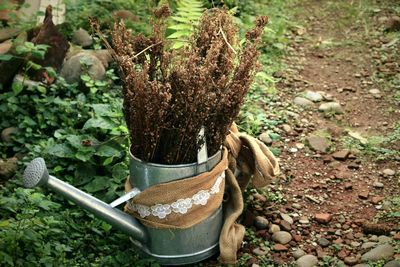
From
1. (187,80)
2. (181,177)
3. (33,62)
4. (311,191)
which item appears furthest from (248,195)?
(33,62)

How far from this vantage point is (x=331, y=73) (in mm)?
5137

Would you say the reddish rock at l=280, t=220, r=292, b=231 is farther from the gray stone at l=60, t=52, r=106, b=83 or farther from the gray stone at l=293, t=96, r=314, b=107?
the gray stone at l=60, t=52, r=106, b=83

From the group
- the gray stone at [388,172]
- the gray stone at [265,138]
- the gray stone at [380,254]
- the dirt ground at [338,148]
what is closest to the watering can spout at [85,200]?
the dirt ground at [338,148]

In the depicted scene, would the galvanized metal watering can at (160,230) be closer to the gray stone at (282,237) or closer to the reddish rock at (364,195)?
the gray stone at (282,237)

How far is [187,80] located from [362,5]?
423 centimetres

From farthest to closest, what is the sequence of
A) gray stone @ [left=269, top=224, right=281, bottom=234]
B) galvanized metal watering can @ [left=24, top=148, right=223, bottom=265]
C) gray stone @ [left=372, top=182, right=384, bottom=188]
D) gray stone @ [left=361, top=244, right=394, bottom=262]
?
gray stone @ [left=372, top=182, right=384, bottom=188], gray stone @ [left=269, top=224, right=281, bottom=234], gray stone @ [left=361, top=244, right=394, bottom=262], galvanized metal watering can @ [left=24, top=148, right=223, bottom=265]

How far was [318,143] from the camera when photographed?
4.10 m

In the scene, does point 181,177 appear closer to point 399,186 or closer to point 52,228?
point 52,228

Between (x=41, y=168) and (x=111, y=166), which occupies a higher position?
→ (x=41, y=168)

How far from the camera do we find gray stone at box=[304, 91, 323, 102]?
15.4ft

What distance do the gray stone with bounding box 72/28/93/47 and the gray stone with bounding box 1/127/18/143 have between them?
3.76 feet

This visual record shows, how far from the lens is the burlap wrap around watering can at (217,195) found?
9.28 ft

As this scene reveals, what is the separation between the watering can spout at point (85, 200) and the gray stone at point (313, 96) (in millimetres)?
2183

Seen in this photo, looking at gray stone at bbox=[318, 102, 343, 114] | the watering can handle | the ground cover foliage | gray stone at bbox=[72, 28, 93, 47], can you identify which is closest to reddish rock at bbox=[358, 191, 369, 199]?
the ground cover foliage
